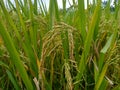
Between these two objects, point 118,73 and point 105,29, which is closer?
point 118,73

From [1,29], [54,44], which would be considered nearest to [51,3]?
[54,44]

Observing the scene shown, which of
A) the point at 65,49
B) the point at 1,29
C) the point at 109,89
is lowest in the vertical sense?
the point at 109,89

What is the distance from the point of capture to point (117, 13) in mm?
1035

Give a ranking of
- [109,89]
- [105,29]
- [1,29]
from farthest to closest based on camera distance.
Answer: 1. [105,29]
2. [109,89]
3. [1,29]

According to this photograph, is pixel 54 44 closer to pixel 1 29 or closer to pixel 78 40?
pixel 78 40

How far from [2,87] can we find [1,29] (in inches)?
10.5

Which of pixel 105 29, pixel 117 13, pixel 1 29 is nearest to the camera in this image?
pixel 1 29

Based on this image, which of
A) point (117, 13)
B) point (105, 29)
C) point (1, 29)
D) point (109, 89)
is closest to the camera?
point (1, 29)

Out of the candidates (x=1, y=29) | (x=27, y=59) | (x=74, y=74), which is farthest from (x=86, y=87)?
(x=1, y=29)

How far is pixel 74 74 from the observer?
77 centimetres

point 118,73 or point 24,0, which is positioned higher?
point 24,0

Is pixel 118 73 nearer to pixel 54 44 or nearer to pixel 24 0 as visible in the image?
pixel 54 44

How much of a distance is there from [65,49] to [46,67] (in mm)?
78

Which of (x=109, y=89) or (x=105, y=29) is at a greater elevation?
(x=105, y=29)
